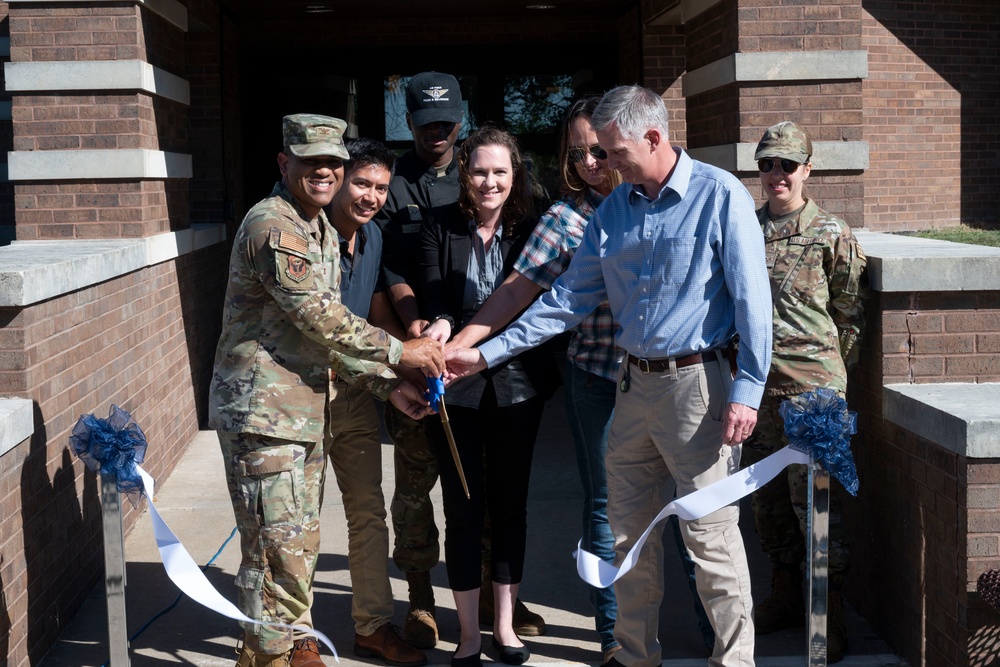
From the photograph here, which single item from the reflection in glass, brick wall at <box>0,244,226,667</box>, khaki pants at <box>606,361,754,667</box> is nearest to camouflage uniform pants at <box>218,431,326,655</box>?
brick wall at <box>0,244,226,667</box>

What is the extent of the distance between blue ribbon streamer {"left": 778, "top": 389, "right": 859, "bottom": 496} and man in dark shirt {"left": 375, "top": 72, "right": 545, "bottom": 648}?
4.94 ft

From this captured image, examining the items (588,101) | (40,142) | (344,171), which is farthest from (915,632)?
(40,142)

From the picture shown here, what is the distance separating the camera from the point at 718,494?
3.60m

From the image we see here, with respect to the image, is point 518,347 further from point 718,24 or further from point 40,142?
point 40,142

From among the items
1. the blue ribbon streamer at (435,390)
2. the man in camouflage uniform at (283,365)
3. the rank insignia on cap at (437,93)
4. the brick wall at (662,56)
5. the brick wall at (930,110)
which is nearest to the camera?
the man in camouflage uniform at (283,365)

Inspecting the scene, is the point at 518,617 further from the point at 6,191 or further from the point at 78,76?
the point at 6,191

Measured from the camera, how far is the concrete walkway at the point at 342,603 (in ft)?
14.3

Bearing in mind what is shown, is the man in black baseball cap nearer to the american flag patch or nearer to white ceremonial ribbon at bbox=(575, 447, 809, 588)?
the american flag patch

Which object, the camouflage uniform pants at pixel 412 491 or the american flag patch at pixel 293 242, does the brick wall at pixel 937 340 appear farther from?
the american flag patch at pixel 293 242

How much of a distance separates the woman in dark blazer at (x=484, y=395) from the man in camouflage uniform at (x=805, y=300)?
89 cm

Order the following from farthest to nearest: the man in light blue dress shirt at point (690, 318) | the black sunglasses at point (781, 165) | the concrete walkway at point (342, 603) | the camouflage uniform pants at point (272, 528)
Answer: the concrete walkway at point (342, 603) → the black sunglasses at point (781, 165) → the camouflage uniform pants at point (272, 528) → the man in light blue dress shirt at point (690, 318)

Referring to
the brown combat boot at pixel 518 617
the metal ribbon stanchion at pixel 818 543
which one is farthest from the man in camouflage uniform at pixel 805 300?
the brown combat boot at pixel 518 617

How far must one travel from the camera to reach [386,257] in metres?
4.45

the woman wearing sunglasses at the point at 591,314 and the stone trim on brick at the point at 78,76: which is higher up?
the stone trim on brick at the point at 78,76
